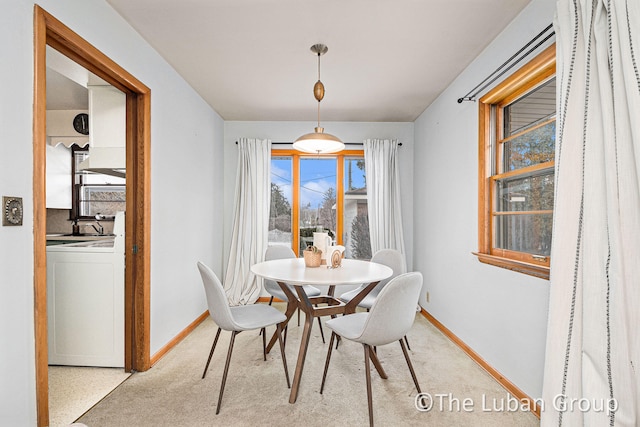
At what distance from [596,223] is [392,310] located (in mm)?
1003

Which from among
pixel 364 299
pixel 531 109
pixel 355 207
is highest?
pixel 531 109

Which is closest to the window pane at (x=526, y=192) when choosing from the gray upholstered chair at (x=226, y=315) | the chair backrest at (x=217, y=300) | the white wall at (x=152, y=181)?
the gray upholstered chair at (x=226, y=315)

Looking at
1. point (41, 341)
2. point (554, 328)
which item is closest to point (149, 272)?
point (41, 341)

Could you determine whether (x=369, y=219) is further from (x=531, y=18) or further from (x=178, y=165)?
(x=531, y=18)

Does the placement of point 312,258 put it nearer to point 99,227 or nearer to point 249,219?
point 249,219

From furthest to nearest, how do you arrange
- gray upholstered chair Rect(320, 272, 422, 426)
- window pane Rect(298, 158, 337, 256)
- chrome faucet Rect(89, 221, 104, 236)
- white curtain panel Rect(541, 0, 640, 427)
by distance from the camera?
window pane Rect(298, 158, 337, 256) < chrome faucet Rect(89, 221, 104, 236) < gray upholstered chair Rect(320, 272, 422, 426) < white curtain panel Rect(541, 0, 640, 427)

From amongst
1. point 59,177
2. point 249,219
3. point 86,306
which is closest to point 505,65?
point 249,219

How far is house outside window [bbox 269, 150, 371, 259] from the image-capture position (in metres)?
A: 4.66

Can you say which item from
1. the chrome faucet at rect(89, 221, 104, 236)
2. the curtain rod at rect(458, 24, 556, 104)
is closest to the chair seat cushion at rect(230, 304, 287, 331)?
the curtain rod at rect(458, 24, 556, 104)

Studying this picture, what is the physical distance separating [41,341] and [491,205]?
2.93m

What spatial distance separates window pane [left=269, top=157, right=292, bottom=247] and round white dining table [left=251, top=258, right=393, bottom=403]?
188 centimetres

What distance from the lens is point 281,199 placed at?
470 cm

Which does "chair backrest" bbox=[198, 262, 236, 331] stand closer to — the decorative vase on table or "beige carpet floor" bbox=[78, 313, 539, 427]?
"beige carpet floor" bbox=[78, 313, 539, 427]

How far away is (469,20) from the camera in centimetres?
221
